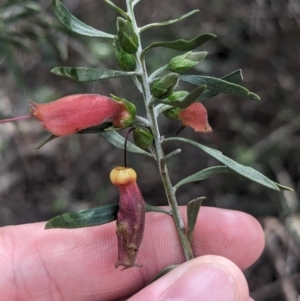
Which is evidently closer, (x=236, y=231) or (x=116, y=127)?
(x=116, y=127)

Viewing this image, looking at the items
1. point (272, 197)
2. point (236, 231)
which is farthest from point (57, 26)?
point (272, 197)

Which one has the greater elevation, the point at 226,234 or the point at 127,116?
the point at 127,116

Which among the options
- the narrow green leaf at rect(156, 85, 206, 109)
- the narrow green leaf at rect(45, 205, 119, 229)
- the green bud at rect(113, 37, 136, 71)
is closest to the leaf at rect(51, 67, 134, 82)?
the green bud at rect(113, 37, 136, 71)

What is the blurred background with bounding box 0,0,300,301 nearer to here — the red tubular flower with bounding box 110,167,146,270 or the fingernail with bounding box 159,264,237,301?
the fingernail with bounding box 159,264,237,301

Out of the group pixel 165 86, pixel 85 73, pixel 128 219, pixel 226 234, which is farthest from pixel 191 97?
pixel 226 234

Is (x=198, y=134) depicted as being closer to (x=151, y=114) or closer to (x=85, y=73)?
(x=151, y=114)

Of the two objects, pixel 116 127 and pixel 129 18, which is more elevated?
pixel 129 18

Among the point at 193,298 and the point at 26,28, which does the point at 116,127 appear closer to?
the point at 193,298
